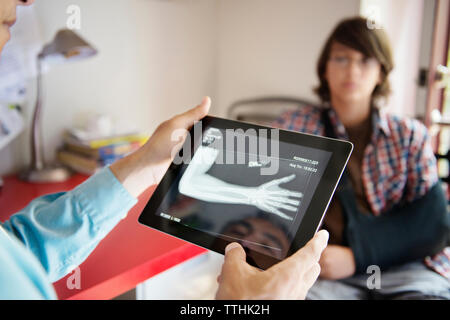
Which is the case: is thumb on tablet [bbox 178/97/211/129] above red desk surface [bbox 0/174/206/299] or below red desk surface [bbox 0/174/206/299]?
above

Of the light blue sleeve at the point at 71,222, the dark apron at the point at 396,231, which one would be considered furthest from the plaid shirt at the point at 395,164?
the light blue sleeve at the point at 71,222

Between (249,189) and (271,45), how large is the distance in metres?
1.55

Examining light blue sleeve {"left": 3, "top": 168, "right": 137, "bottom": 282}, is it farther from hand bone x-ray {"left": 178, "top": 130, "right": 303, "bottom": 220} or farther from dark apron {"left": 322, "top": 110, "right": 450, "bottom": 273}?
dark apron {"left": 322, "top": 110, "right": 450, "bottom": 273}

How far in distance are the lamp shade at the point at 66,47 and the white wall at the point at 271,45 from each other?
3.34ft

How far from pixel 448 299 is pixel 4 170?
55.3 inches

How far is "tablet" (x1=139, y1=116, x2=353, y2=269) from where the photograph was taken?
58 centimetres

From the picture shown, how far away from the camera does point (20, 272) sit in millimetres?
429

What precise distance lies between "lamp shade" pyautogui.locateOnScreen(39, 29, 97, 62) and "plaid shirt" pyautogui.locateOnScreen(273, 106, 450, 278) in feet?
2.86

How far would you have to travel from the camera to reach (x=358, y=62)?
130 cm

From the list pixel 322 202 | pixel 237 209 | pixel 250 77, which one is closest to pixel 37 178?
pixel 237 209

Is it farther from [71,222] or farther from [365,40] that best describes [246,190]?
[365,40]

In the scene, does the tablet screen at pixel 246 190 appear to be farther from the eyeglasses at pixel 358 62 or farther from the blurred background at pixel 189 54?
the blurred background at pixel 189 54

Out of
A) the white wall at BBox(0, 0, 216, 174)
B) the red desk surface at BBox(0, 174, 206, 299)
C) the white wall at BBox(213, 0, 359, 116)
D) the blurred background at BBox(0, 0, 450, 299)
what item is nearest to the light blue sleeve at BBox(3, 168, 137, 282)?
the red desk surface at BBox(0, 174, 206, 299)
